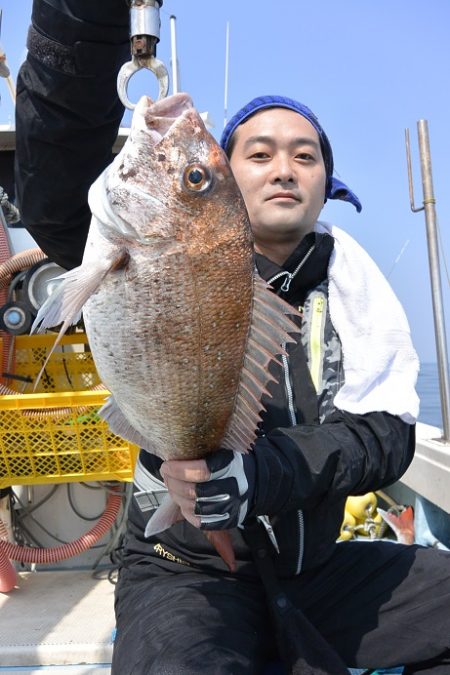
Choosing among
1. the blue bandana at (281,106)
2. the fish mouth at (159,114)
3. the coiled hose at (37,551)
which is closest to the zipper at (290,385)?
the blue bandana at (281,106)

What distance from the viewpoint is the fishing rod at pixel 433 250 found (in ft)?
11.3

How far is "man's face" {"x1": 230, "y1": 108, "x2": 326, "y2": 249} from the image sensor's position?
2.30m

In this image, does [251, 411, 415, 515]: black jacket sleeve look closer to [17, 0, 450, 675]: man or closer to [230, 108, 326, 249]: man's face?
[17, 0, 450, 675]: man

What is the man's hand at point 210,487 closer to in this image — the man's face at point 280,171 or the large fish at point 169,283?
the large fish at point 169,283

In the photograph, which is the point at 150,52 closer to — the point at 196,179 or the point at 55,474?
the point at 196,179

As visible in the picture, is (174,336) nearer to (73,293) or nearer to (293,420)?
(73,293)

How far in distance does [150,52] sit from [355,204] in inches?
62.8

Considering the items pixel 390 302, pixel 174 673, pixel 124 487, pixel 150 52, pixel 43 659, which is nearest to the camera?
pixel 150 52

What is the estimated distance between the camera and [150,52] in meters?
1.42

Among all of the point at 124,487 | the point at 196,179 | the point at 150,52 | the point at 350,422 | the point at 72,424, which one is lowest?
A: the point at 124,487

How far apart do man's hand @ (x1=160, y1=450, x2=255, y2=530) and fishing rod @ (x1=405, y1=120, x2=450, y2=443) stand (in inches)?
86.4

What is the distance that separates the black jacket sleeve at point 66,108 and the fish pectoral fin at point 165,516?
1067 millimetres

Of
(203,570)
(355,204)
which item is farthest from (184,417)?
(355,204)

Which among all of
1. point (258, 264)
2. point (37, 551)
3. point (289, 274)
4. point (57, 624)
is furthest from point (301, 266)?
point (37, 551)
